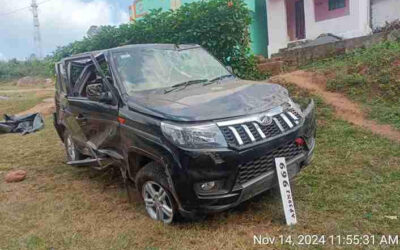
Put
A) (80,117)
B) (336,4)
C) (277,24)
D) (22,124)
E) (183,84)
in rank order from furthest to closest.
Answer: (277,24)
(336,4)
(22,124)
(80,117)
(183,84)

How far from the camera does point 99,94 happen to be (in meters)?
4.20

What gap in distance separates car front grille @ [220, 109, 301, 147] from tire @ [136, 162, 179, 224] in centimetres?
76

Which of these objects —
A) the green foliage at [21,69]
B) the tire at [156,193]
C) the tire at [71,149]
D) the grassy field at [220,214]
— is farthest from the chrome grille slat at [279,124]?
the green foliage at [21,69]

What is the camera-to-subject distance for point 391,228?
3297 mm

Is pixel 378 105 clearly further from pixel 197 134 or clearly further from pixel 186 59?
pixel 197 134

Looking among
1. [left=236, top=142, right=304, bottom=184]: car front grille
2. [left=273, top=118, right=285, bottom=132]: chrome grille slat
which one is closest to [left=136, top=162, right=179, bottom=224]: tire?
[left=236, top=142, right=304, bottom=184]: car front grille

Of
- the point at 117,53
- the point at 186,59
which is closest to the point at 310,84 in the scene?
the point at 186,59

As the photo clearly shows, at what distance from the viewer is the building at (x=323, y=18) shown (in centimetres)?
1417

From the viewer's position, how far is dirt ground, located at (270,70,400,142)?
19.8 ft

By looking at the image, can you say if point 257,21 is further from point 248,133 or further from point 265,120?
point 248,133

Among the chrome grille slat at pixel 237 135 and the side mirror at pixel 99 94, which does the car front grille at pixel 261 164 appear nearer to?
the chrome grille slat at pixel 237 135

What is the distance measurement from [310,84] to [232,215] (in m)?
5.48

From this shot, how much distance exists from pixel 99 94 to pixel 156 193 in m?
1.32

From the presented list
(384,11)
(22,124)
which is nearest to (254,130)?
(22,124)
